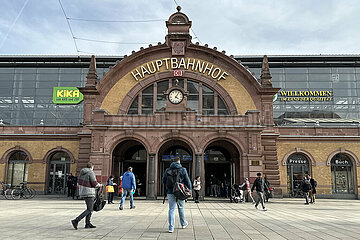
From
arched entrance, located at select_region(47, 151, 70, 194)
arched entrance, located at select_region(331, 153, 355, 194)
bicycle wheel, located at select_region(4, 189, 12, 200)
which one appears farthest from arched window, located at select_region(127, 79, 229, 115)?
bicycle wheel, located at select_region(4, 189, 12, 200)

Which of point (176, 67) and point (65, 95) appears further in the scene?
point (65, 95)

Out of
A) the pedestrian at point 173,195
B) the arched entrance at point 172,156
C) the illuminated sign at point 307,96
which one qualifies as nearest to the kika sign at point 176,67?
the arched entrance at point 172,156

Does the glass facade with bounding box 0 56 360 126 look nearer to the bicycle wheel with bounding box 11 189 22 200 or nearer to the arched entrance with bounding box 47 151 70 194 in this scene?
the arched entrance with bounding box 47 151 70 194

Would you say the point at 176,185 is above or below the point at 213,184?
above

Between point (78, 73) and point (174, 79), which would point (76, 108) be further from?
point (174, 79)

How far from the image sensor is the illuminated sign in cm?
4266

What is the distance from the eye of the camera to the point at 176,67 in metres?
28.2

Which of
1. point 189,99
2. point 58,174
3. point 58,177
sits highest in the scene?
point 189,99

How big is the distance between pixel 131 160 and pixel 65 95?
65.6ft

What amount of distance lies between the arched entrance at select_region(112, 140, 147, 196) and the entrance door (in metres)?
5.75

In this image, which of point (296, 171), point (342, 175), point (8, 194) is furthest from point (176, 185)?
point (342, 175)

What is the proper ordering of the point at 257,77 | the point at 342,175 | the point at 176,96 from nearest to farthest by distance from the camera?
1. the point at 176,96
2. the point at 342,175
3. the point at 257,77

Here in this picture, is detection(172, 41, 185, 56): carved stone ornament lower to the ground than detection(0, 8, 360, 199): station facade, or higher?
higher

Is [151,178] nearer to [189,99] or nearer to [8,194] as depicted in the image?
[189,99]
